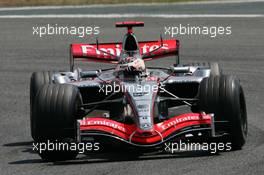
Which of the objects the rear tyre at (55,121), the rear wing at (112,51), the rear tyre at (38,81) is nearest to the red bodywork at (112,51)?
the rear wing at (112,51)

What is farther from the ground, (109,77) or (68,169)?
(109,77)

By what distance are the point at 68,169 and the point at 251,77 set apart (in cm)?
859

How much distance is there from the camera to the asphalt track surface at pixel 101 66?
34.9 feet

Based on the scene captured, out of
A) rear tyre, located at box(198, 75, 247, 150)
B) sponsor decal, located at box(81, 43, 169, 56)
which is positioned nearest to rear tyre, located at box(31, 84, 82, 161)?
rear tyre, located at box(198, 75, 247, 150)

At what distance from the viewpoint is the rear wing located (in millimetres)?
14812

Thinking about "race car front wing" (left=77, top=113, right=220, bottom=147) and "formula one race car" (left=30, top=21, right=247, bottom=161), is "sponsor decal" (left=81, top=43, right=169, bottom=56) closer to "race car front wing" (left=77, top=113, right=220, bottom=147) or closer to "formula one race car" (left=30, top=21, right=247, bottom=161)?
"formula one race car" (left=30, top=21, right=247, bottom=161)

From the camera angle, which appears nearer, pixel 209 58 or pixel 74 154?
pixel 74 154

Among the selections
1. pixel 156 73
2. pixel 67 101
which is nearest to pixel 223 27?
pixel 156 73

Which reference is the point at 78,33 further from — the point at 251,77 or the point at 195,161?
the point at 195,161

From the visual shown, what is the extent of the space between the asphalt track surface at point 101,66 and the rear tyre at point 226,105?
0.69 ft

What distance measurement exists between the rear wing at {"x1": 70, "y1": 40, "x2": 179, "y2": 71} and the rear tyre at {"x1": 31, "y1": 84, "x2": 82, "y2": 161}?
137 inches

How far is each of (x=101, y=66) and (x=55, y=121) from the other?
9804 millimetres

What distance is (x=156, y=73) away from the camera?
43.6 feet

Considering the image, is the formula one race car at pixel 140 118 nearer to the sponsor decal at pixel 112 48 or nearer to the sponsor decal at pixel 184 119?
the sponsor decal at pixel 184 119
